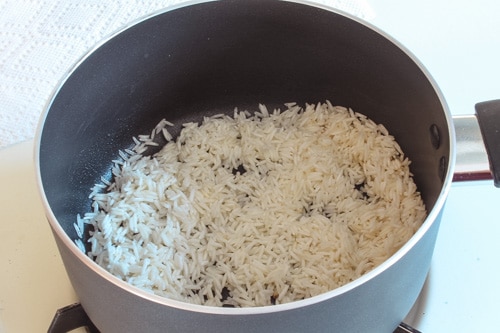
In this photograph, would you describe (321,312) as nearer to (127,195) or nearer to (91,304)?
(91,304)

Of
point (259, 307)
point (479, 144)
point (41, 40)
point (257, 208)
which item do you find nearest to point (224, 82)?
point (257, 208)

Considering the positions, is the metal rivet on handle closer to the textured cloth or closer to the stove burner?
the stove burner

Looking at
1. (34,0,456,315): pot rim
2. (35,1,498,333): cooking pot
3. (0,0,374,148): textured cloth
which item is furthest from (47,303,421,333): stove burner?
(0,0,374,148): textured cloth

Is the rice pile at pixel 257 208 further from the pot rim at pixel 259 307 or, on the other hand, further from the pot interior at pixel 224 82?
the pot rim at pixel 259 307

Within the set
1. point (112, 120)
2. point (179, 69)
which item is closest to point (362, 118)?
point (179, 69)

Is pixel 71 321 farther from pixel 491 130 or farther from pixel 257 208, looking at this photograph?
pixel 491 130
